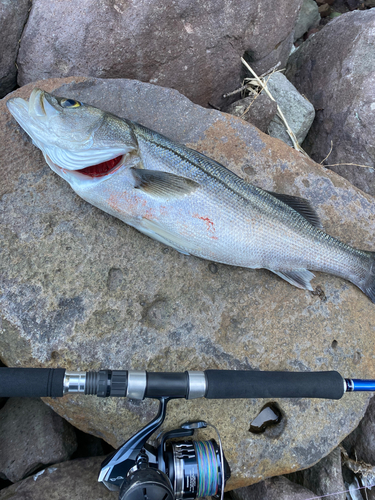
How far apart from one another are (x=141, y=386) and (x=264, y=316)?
1.12 meters

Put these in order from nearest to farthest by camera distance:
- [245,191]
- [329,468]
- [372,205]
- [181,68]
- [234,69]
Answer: [245,191], [329,468], [372,205], [181,68], [234,69]

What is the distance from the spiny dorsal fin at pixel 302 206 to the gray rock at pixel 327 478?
1.80 m

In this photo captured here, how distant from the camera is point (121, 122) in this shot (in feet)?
8.84

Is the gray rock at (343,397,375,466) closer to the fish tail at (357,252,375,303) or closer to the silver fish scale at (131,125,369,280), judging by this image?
the fish tail at (357,252,375,303)

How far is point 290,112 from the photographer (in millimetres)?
4293

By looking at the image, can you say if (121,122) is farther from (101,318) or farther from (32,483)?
(32,483)

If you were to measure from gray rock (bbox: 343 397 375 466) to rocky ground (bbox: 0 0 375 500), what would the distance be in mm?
13

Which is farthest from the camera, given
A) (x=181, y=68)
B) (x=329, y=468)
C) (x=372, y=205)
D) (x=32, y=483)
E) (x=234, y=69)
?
(x=234, y=69)

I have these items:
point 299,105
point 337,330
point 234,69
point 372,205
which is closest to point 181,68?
point 234,69

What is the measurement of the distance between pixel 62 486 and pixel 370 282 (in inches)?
102

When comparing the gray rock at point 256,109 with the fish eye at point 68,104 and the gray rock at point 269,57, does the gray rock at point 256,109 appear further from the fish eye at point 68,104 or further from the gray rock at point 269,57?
the fish eye at point 68,104

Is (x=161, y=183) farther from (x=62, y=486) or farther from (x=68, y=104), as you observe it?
(x=62, y=486)

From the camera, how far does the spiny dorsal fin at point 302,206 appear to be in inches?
117

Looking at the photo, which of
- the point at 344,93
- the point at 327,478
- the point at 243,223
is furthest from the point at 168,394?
the point at 344,93
